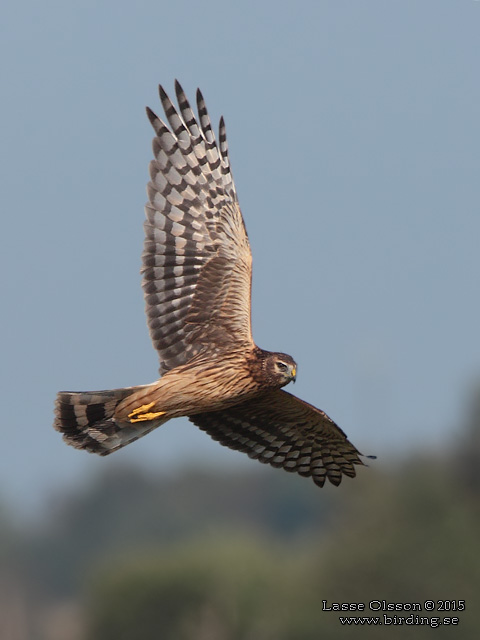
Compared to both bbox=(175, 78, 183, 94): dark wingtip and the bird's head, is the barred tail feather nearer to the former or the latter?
the bird's head

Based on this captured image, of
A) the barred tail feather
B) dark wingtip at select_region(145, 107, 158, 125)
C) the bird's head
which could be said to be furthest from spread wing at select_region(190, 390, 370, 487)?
dark wingtip at select_region(145, 107, 158, 125)

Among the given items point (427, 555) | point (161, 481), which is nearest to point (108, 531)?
point (161, 481)

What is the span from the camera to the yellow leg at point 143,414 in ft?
38.2

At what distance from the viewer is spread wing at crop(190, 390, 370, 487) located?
12.8 metres

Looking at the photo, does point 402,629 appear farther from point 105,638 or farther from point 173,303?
point 173,303

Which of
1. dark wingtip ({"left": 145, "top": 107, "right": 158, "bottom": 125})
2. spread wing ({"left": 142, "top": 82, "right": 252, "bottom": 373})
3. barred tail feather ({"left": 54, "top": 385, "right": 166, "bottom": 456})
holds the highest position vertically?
dark wingtip ({"left": 145, "top": 107, "right": 158, "bottom": 125})

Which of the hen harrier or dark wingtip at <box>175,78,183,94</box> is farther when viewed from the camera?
dark wingtip at <box>175,78,183,94</box>

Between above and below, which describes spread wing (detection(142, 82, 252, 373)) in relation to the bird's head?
above

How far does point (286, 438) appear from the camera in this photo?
1300 centimetres

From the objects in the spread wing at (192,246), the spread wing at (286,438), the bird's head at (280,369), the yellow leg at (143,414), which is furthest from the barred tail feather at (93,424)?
the bird's head at (280,369)

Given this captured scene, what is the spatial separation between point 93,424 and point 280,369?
1.71 metres

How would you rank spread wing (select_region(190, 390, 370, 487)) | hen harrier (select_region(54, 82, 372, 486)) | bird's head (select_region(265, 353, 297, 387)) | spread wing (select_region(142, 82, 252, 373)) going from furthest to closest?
spread wing (select_region(190, 390, 370, 487)) → spread wing (select_region(142, 82, 252, 373)) → hen harrier (select_region(54, 82, 372, 486)) → bird's head (select_region(265, 353, 297, 387))

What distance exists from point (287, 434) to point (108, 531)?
3692 centimetres

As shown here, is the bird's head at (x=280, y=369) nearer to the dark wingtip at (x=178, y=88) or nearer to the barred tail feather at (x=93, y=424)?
the barred tail feather at (x=93, y=424)
